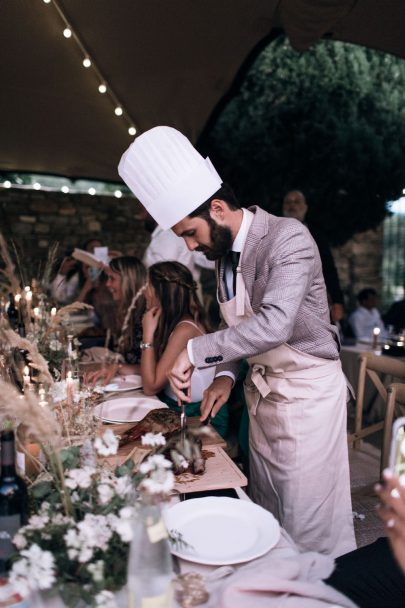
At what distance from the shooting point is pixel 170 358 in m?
2.66

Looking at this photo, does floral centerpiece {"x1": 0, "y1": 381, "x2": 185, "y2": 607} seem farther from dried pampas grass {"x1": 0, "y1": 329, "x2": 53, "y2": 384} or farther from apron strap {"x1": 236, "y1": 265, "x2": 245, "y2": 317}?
apron strap {"x1": 236, "y1": 265, "x2": 245, "y2": 317}

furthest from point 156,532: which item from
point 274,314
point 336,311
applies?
point 336,311

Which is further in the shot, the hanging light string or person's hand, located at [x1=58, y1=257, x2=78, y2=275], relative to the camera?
person's hand, located at [x1=58, y1=257, x2=78, y2=275]

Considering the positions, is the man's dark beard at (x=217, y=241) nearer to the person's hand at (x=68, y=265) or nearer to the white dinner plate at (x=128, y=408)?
the white dinner plate at (x=128, y=408)

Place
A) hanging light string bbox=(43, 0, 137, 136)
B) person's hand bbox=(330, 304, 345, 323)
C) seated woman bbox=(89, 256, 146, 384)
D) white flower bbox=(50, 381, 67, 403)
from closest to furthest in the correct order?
white flower bbox=(50, 381, 67, 403), seated woman bbox=(89, 256, 146, 384), hanging light string bbox=(43, 0, 137, 136), person's hand bbox=(330, 304, 345, 323)

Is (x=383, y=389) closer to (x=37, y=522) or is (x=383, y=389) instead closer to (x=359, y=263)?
(x=37, y=522)

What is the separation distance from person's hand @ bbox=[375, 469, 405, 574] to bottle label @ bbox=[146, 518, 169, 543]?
15.2 inches

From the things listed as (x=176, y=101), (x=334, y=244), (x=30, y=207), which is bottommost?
(x=334, y=244)

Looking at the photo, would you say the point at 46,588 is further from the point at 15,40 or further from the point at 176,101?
the point at 176,101

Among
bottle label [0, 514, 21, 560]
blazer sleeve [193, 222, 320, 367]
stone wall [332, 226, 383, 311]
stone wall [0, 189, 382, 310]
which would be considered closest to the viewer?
bottle label [0, 514, 21, 560]

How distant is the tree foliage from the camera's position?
28.0ft

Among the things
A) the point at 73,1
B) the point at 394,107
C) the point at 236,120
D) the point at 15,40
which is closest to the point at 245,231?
the point at 73,1

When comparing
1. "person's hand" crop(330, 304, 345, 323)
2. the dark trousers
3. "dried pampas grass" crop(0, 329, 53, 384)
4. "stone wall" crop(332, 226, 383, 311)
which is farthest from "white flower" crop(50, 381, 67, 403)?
"stone wall" crop(332, 226, 383, 311)

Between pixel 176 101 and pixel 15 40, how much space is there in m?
1.53
